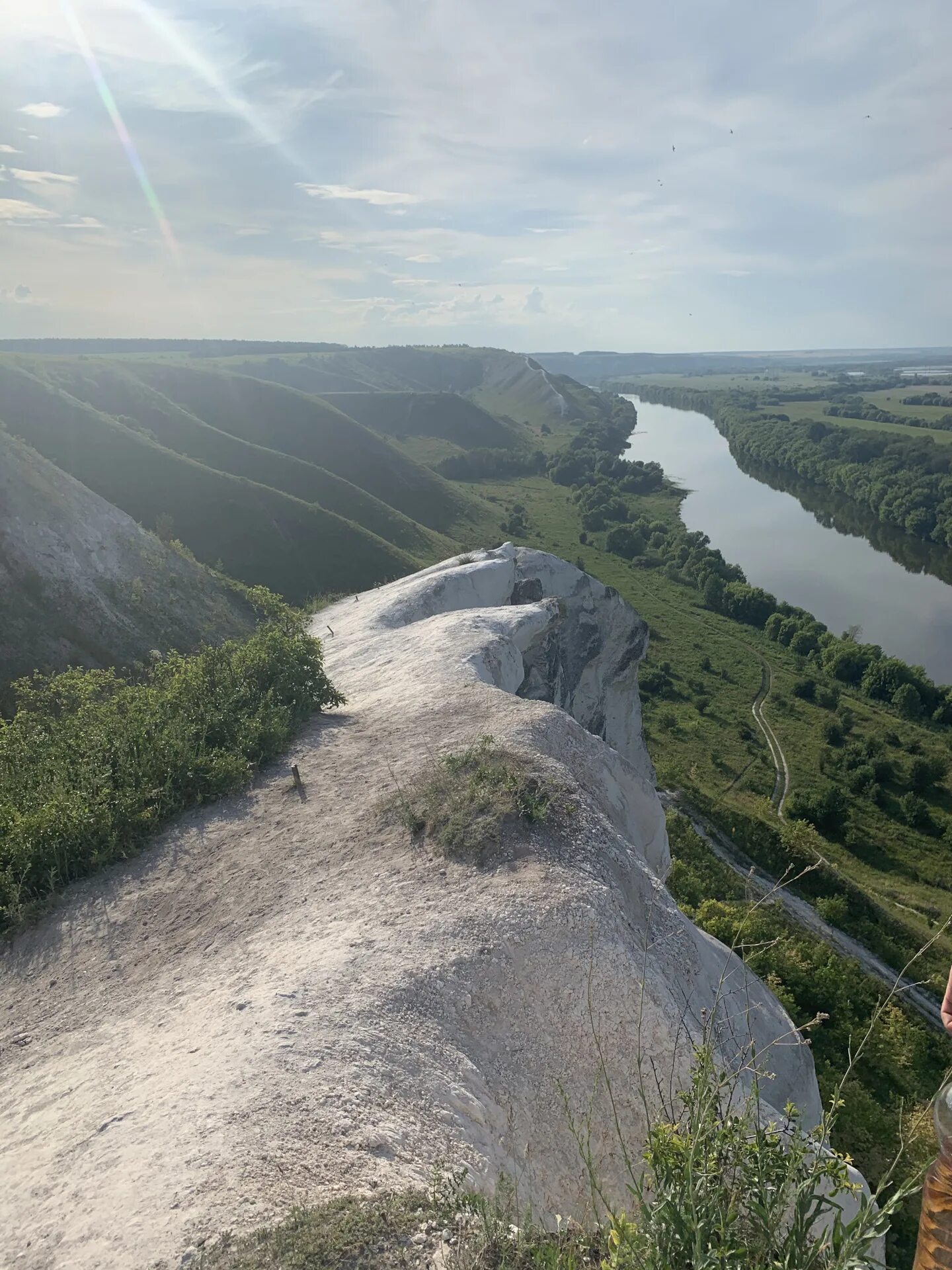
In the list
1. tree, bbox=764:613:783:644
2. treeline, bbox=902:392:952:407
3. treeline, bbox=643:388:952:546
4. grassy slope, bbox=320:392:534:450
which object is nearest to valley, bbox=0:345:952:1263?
tree, bbox=764:613:783:644

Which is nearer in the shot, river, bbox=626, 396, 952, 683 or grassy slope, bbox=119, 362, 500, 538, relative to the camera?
river, bbox=626, 396, 952, 683

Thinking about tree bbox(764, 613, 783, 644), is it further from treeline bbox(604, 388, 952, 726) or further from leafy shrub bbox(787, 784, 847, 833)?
leafy shrub bbox(787, 784, 847, 833)

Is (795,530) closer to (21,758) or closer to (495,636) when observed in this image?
(495,636)

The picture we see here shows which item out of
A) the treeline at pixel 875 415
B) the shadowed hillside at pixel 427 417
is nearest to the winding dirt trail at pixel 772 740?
the shadowed hillside at pixel 427 417

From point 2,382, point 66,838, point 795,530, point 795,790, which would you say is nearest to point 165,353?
point 2,382

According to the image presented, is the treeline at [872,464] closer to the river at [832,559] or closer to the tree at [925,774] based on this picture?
the river at [832,559]

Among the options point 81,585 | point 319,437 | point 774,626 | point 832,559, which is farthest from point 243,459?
point 832,559
